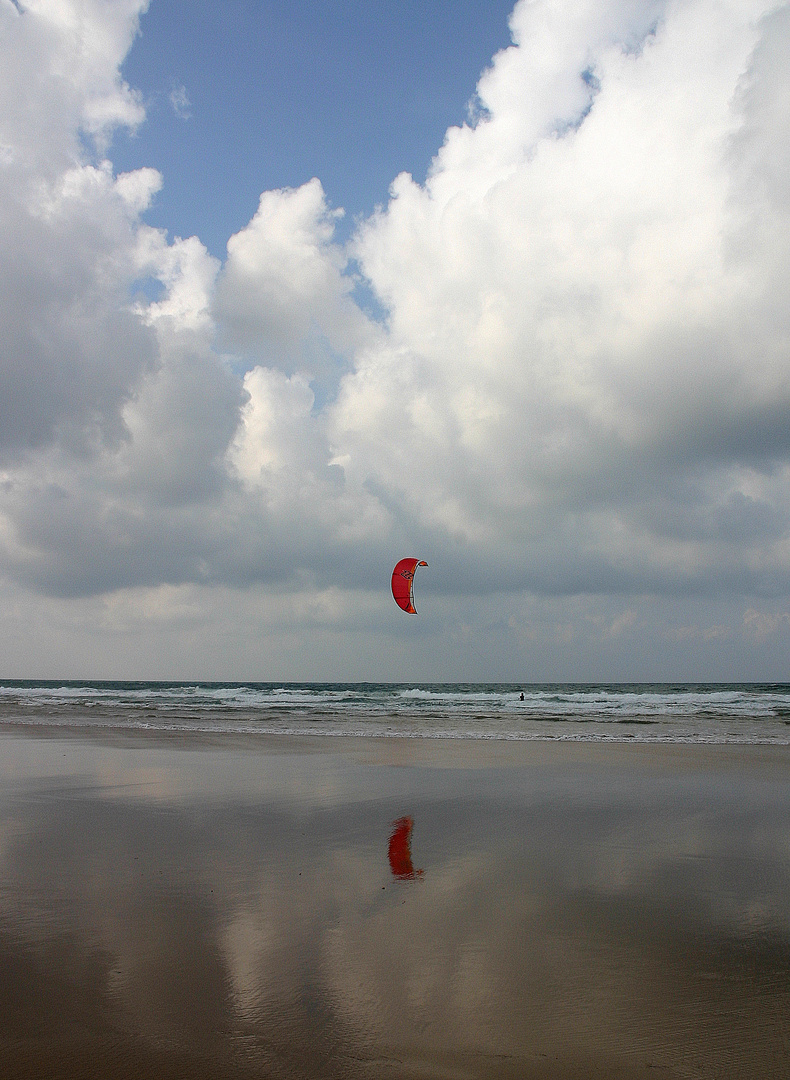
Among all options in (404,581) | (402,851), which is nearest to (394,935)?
(402,851)

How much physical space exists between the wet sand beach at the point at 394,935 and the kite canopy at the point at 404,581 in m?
11.8

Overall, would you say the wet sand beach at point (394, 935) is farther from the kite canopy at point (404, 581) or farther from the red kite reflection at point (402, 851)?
the kite canopy at point (404, 581)

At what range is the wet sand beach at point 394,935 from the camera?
2.82 metres

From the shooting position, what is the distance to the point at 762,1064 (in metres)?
2.74

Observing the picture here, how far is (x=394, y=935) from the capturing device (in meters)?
4.00

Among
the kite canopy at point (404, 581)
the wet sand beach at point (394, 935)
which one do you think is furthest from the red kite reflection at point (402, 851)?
the kite canopy at point (404, 581)

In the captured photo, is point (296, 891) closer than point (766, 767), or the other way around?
point (296, 891)

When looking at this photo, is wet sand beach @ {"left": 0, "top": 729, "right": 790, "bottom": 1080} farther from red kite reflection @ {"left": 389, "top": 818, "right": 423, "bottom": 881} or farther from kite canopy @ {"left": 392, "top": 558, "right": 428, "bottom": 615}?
kite canopy @ {"left": 392, "top": 558, "right": 428, "bottom": 615}

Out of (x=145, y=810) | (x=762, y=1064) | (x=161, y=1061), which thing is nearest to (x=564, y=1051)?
(x=762, y=1064)

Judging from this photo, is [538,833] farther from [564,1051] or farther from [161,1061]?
[161,1061]

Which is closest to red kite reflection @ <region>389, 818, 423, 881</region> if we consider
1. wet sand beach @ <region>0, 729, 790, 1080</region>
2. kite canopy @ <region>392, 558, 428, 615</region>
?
wet sand beach @ <region>0, 729, 790, 1080</region>

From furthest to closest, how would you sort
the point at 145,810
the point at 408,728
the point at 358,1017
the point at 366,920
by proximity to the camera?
the point at 408,728
the point at 145,810
the point at 366,920
the point at 358,1017

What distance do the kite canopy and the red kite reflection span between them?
13.3 metres

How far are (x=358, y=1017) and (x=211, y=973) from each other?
0.95 m
